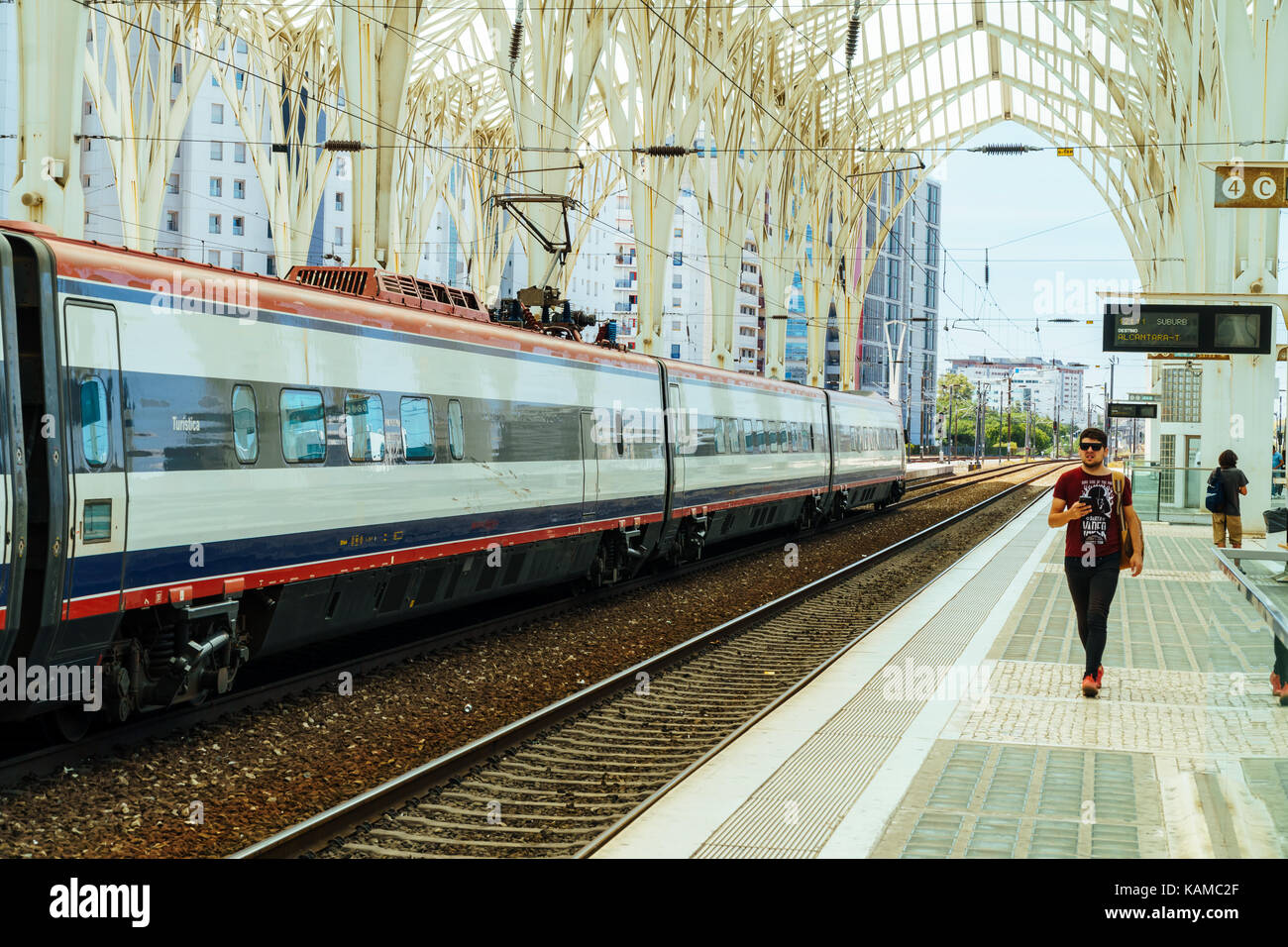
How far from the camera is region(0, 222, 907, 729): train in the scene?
8.52m

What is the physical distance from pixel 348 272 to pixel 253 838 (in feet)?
25.0

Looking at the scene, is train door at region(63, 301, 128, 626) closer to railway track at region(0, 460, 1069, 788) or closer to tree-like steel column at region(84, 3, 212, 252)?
railway track at region(0, 460, 1069, 788)

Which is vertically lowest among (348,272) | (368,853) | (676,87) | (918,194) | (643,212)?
(368,853)

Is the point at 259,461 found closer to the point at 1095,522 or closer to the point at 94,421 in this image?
the point at 94,421

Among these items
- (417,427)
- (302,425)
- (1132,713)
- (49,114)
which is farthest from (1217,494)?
(49,114)

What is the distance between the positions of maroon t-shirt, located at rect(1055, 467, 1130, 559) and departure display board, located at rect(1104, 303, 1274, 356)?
12.8m

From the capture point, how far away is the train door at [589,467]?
58.7 ft

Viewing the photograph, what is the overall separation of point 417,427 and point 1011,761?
6923 mm

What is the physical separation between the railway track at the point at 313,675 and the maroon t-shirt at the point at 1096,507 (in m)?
6.31

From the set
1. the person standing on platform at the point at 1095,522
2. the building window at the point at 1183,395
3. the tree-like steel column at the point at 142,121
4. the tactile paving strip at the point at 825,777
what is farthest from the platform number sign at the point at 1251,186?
the tree-like steel column at the point at 142,121

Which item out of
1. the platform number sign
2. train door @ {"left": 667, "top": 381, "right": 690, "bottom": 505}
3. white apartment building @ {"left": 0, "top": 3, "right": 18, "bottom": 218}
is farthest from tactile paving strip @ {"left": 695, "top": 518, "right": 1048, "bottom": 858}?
white apartment building @ {"left": 0, "top": 3, "right": 18, "bottom": 218}

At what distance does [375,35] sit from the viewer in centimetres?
2489
